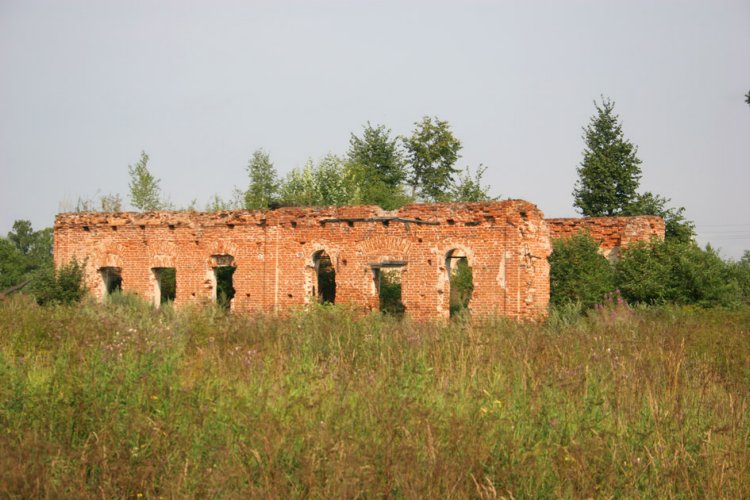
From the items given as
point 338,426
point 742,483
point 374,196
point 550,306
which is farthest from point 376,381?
point 374,196

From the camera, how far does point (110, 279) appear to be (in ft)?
74.7

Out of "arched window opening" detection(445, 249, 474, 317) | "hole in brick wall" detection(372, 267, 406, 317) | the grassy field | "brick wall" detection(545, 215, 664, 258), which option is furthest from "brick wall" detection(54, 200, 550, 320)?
the grassy field

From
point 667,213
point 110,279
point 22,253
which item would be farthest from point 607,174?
point 22,253

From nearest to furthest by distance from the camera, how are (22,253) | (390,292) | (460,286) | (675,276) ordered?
(675,276) < (390,292) < (460,286) < (22,253)

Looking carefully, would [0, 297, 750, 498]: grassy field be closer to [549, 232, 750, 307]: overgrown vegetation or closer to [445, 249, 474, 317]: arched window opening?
[549, 232, 750, 307]: overgrown vegetation

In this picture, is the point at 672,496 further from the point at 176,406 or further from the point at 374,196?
the point at 374,196

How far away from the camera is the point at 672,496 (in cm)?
499

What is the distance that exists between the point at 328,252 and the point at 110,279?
7315 mm

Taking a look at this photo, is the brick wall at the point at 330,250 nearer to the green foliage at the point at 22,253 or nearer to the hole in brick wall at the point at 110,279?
the hole in brick wall at the point at 110,279

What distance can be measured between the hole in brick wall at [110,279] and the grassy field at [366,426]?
1456 centimetres

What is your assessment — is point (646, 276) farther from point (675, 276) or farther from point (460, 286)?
point (460, 286)

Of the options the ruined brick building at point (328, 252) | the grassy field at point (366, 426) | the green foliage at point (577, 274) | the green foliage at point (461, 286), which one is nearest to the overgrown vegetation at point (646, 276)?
the green foliage at point (577, 274)

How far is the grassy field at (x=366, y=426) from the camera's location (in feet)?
16.2

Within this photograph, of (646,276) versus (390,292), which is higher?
(646,276)
